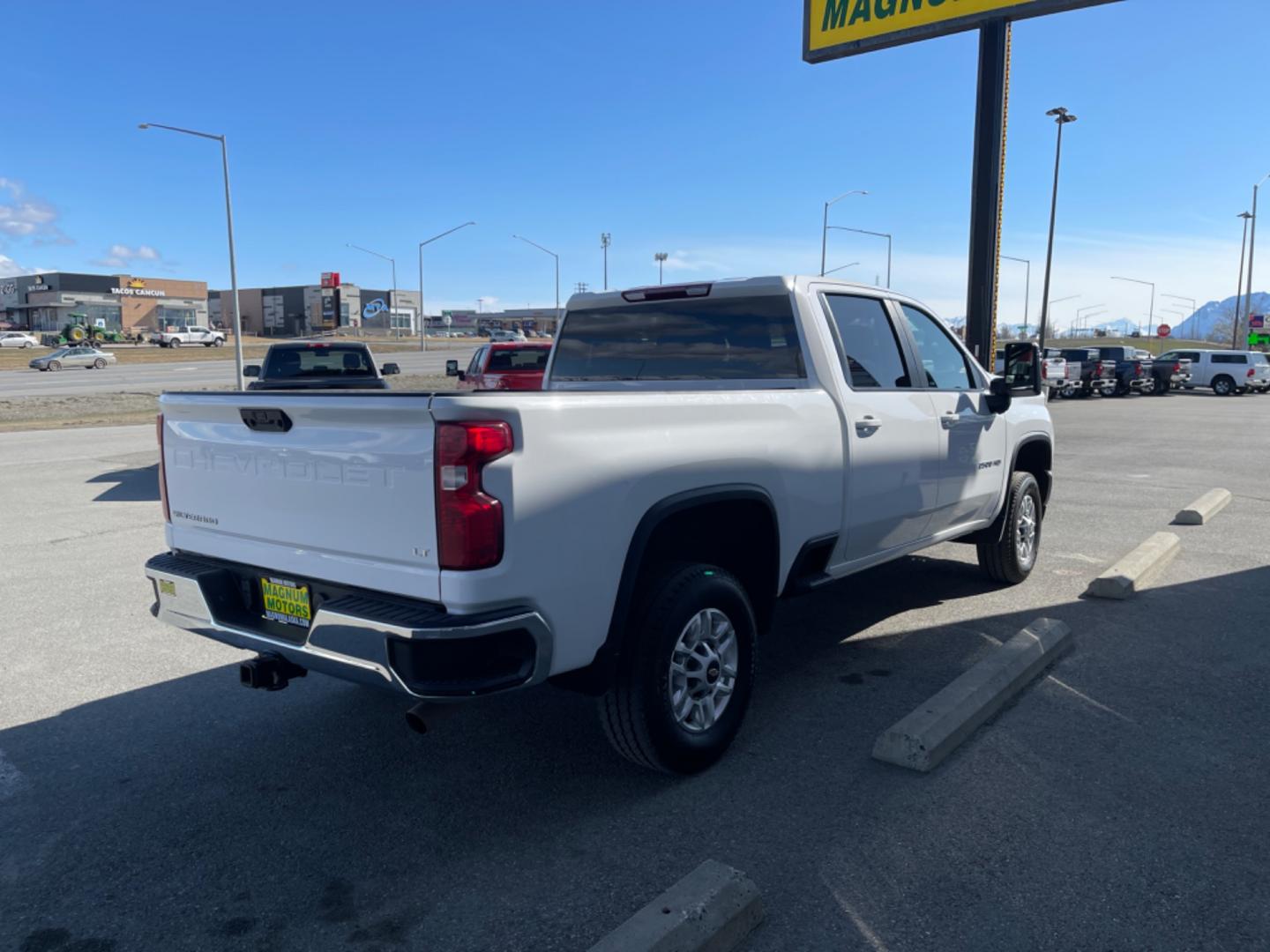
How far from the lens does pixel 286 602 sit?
11.5ft

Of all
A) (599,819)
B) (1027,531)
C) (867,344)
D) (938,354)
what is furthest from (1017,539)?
(599,819)

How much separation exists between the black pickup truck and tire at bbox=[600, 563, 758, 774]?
9984 mm

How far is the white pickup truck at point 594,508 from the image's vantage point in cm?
296

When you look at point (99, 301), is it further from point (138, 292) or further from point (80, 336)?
point (80, 336)

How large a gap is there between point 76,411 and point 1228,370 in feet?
135

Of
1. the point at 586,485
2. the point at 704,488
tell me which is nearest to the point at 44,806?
the point at 586,485

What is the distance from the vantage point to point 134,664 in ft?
17.0

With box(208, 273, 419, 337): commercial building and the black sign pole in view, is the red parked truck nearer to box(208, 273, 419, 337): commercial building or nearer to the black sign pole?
the black sign pole

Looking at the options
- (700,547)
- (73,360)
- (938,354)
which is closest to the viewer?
(700,547)

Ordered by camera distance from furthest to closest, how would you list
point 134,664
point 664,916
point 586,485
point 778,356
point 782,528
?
point 134,664
point 778,356
point 782,528
point 586,485
point 664,916

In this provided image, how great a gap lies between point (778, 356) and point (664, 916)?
2.84 m

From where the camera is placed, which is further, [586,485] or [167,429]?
[167,429]

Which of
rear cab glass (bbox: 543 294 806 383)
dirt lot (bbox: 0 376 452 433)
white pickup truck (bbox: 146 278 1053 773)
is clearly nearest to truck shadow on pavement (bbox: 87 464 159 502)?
dirt lot (bbox: 0 376 452 433)

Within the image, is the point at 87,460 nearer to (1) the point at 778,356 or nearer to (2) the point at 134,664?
(2) the point at 134,664
